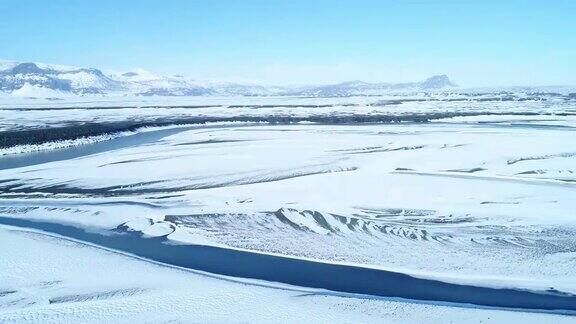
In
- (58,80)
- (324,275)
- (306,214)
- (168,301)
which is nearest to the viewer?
(168,301)

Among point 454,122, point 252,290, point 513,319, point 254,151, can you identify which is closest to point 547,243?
point 513,319

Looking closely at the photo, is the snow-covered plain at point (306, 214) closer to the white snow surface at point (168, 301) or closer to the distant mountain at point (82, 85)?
the white snow surface at point (168, 301)

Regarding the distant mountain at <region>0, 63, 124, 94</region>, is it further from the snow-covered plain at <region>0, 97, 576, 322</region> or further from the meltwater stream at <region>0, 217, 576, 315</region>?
the meltwater stream at <region>0, 217, 576, 315</region>

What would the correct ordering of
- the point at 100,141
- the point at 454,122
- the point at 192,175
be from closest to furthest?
the point at 192,175 → the point at 100,141 → the point at 454,122

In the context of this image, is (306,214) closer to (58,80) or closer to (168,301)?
(168,301)

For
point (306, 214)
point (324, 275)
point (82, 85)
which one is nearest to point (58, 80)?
point (82, 85)

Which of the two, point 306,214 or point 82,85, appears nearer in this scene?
point 306,214

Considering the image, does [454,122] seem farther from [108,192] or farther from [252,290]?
[252,290]

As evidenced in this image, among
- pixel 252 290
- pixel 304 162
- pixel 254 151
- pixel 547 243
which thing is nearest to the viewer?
pixel 252 290
